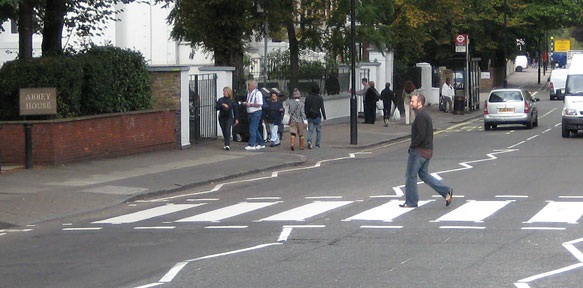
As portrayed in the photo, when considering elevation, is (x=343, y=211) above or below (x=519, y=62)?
below

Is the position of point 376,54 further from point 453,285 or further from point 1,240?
point 453,285

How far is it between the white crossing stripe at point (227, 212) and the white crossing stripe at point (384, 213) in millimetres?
1885

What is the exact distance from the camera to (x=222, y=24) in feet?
92.2

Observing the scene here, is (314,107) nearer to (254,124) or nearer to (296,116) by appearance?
(296,116)

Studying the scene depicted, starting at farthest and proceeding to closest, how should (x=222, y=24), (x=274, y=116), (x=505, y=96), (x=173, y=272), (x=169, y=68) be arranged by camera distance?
(x=505, y=96), (x=222, y=24), (x=274, y=116), (x=169, y=68), (x=173, y=272)

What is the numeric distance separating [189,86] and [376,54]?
19.1 meters

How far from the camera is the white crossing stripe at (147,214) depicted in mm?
13680

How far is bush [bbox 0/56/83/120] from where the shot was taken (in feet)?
66.8

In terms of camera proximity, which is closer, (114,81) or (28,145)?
(28,145)

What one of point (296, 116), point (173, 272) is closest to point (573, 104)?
point (296, 116)

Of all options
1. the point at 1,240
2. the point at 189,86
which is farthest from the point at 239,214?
the point at 189,86

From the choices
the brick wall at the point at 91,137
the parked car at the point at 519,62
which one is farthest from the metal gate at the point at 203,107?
the parked car at the point at 519,62

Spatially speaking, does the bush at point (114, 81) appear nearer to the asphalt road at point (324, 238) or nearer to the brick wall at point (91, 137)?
the brick wall at point (91, 137)

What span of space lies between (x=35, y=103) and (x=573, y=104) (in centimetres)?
1653
